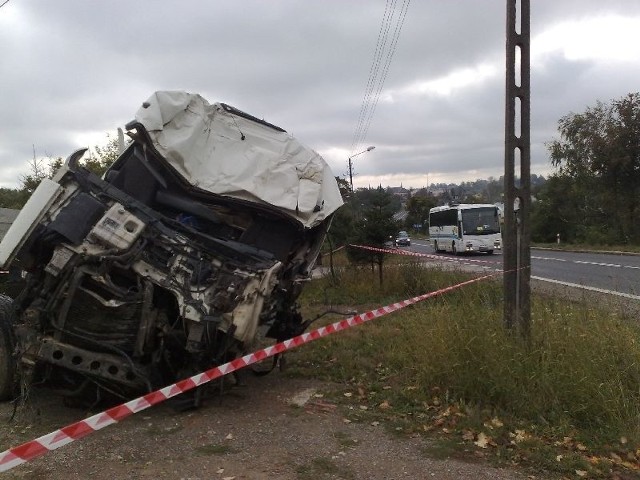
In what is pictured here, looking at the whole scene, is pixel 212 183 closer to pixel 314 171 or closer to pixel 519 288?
pixel 314 171

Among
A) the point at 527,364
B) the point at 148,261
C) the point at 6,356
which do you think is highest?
the point at 148,261

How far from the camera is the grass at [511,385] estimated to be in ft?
13.8

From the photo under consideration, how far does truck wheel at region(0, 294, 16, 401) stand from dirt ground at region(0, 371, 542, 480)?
0.21 meters

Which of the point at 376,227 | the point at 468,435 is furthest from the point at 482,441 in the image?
the point at 376,227

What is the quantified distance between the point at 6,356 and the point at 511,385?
4573 millimetres

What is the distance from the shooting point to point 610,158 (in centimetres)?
3466

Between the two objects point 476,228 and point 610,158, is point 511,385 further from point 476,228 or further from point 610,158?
point 610,158

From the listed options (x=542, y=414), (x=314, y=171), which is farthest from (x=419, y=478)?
(x=314, y=171)

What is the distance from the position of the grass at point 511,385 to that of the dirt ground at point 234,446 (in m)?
0.30

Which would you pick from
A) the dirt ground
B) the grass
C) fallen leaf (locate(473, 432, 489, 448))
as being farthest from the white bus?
fallen leaf (locate(473, 432, 489, 448))

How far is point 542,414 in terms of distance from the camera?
15.2ft

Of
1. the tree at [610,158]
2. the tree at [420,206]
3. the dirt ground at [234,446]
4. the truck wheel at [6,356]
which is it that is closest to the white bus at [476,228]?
the tree at [610,158]

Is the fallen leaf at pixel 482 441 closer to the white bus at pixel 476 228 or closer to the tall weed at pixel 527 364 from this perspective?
the tall weed at pixel 527 364

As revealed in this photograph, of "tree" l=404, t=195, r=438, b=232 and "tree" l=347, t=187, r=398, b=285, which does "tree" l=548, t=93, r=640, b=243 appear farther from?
"tree" l=404, t=195, r=438, b=232
